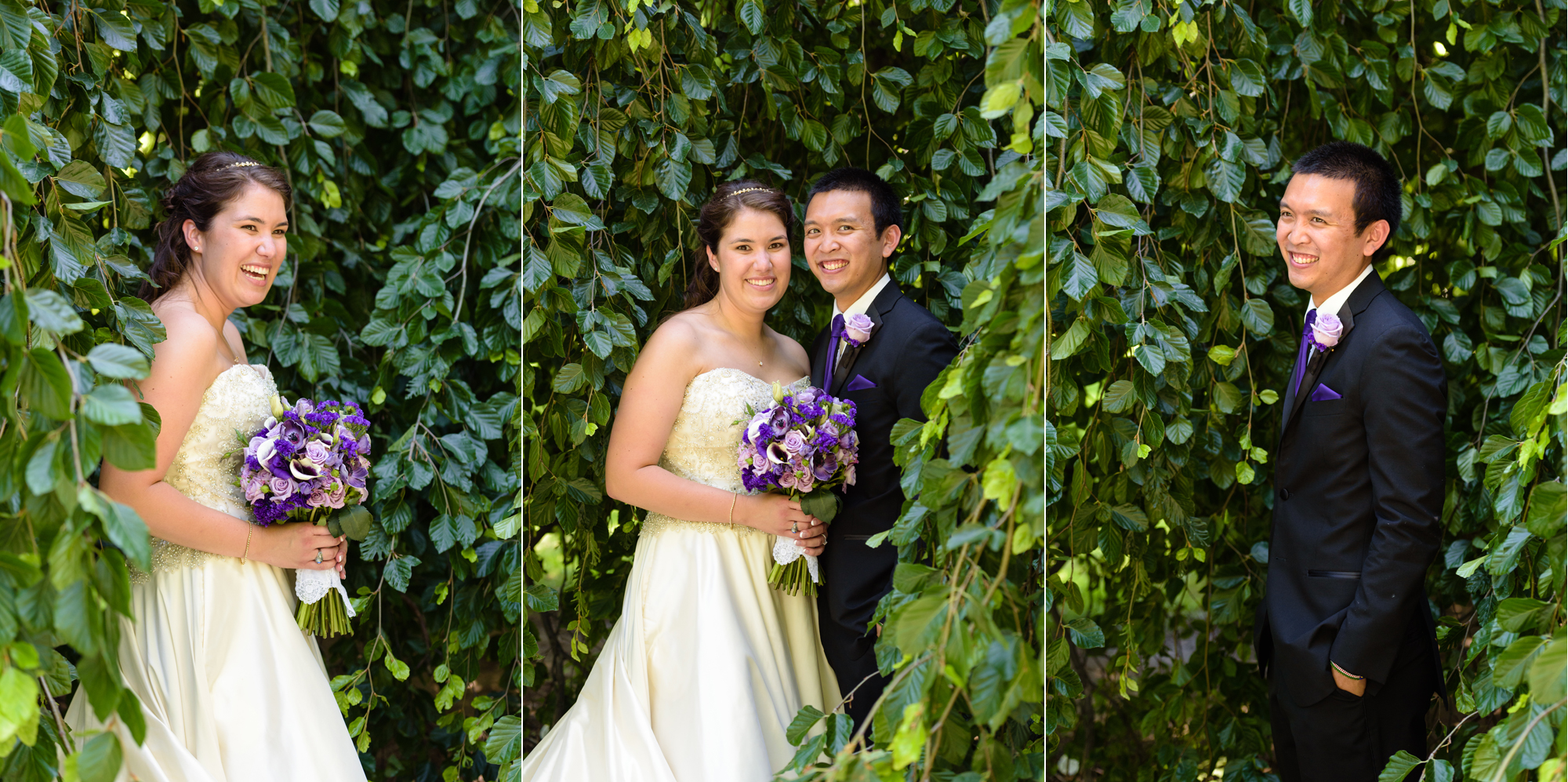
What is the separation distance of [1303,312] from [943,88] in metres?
1.09

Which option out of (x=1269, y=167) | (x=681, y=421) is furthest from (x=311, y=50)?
(x=1269, y=167)

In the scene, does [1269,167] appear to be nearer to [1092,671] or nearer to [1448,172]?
[1448,172]

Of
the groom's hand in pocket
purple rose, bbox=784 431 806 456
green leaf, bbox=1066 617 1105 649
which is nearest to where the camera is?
purple rose, bbox=784 431 806 456

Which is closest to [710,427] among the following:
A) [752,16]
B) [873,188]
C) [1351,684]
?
[873,188]

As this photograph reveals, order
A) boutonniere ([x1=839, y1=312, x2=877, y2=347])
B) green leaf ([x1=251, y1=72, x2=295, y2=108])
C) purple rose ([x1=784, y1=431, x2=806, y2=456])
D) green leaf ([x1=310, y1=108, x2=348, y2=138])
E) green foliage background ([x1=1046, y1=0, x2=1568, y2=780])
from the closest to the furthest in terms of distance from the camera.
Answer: purple rose ([x1=784, y1=431, x2=806, y2=456])
boutonniere ([x1=839, y1=312, x2=877, y2=347])
green foliage background ([x1=1046, y1=0, x2=1568, y2=780])
green leaf ([x1=251, y1=72, x2=295, y2=108])
green leaf ([x1=310, y1=108, x2=348, y2=138])

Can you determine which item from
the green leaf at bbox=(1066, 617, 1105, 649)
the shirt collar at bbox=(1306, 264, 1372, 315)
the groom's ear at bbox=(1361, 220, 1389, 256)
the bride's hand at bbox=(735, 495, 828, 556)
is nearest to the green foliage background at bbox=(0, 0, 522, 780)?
the bride's hand at bbox=(735, 495, 828, 556)

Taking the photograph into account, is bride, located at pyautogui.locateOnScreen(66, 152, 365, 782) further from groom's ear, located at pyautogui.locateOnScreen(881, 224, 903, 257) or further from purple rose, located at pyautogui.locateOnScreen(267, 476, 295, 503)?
groom's ear, located at pyautogui.locateOnScreen(881, 224, 903, 257)

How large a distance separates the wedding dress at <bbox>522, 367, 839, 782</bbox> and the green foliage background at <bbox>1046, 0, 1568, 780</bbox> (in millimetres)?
585

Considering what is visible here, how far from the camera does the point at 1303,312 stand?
256cm

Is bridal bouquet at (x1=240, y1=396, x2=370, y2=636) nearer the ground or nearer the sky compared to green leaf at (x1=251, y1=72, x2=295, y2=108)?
nearer the ground

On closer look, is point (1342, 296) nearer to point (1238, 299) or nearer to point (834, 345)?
point (1238, 299)

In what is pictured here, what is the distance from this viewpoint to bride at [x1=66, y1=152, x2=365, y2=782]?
2059mm

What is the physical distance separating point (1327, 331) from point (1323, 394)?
116mm

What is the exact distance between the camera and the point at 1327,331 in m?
2.11
